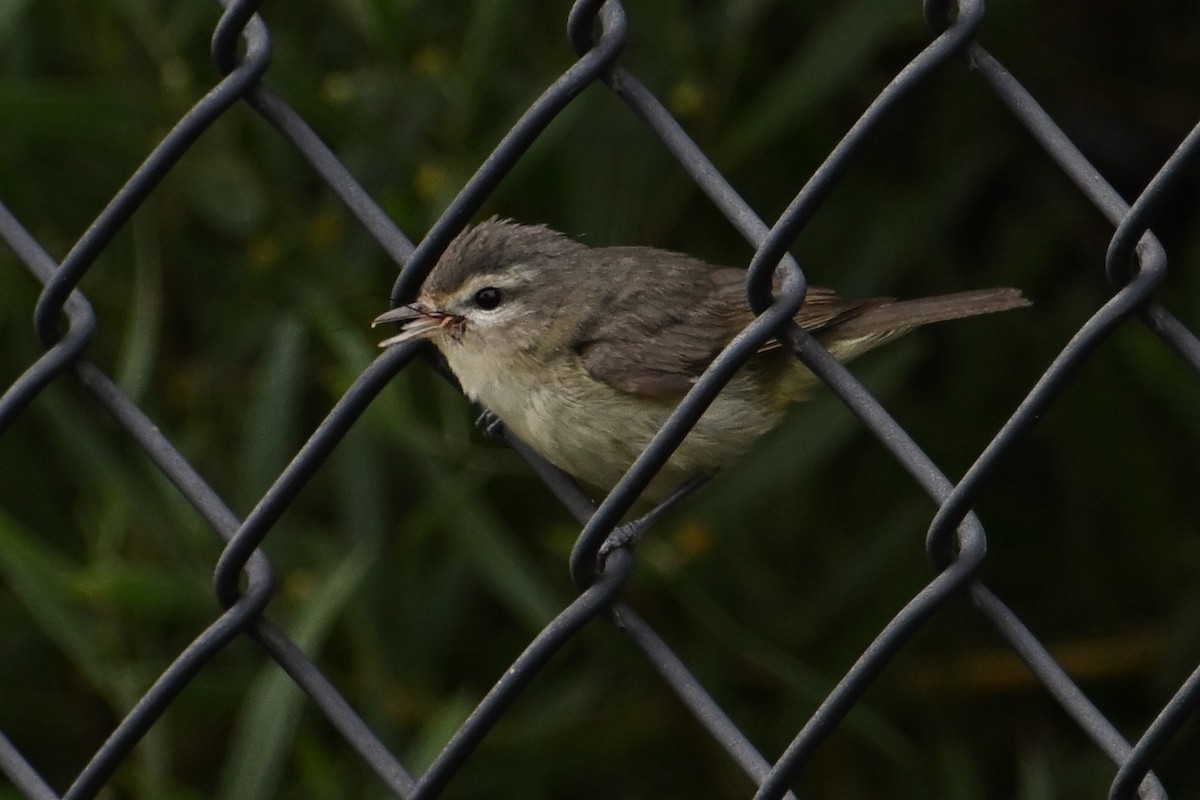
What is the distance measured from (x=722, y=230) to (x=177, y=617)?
159 cm

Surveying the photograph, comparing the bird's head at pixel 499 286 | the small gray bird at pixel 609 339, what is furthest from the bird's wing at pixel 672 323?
the bird's head at pixel 499 286

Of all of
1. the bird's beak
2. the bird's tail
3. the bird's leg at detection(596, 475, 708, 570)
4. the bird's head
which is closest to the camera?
the bird's leg at detection(596, 475, 708, 570)

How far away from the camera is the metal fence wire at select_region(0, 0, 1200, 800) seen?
5.63 ft

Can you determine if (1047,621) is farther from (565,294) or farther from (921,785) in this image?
(565,294)

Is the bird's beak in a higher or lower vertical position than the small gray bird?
higher

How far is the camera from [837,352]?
10.9 feet

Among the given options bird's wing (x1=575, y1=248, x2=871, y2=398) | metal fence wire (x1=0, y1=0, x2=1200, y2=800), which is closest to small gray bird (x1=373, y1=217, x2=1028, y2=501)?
bird's wing (x1=575, y1=248, x2=871, y2=398)

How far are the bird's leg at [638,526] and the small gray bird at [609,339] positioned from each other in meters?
0.04

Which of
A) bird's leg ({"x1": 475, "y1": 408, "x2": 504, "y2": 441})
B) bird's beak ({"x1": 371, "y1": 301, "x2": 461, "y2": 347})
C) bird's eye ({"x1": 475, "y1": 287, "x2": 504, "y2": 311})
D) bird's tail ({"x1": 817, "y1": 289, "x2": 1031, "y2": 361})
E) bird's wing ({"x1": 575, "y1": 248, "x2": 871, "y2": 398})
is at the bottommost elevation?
bird's tail ({"x1": 817, "y1": 289, "x2": 1031, "y2": 361})

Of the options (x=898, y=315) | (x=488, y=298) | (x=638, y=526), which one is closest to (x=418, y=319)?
(x=488, y=298)

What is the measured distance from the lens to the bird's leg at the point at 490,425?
3.16 meters

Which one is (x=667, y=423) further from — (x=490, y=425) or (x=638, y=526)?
(x=490, y=425)

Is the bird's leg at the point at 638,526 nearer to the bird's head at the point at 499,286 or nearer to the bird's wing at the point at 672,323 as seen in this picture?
Answer: the bird's wing at the point at 672,323

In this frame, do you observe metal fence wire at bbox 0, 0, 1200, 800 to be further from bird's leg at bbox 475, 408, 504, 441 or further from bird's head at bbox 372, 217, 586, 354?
bird's head at bbox 372, 217, 586, 354
